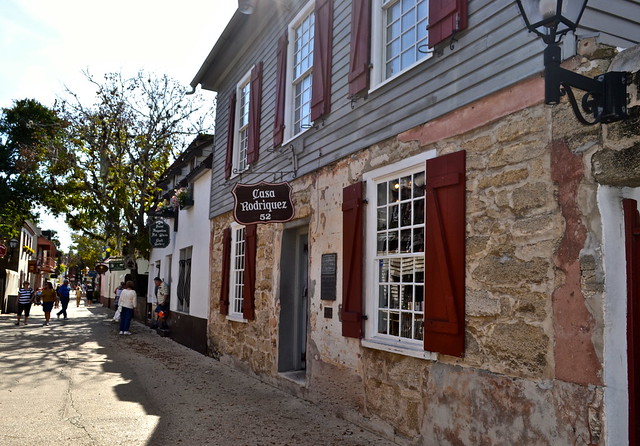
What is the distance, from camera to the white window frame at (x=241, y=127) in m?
11.4

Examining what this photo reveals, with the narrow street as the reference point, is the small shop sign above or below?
above

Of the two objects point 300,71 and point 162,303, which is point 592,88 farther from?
point 162,303

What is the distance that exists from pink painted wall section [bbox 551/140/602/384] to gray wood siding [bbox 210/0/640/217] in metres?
0.84

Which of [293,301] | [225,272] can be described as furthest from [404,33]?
[225,272]

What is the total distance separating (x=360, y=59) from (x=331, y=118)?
1057mm

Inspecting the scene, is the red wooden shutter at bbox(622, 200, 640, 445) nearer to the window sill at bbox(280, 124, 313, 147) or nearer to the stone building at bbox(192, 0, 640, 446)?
the stone building at bbox(192, 0, 640, 446)

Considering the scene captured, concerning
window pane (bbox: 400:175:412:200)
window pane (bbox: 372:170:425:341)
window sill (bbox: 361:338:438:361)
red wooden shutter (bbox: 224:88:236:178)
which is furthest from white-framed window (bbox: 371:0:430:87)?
red wooden shutter (bbox: 224:88:236:178)

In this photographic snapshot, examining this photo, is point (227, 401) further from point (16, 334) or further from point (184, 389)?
point (16, 334)

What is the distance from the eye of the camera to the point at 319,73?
7.82 m

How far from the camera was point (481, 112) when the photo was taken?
16.1 ft

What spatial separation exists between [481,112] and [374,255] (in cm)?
201

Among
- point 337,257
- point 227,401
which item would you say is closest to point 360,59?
point 337,257

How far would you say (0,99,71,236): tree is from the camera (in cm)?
2203

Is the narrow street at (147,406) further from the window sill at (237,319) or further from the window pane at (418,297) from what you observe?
the window pane at (418,297)
